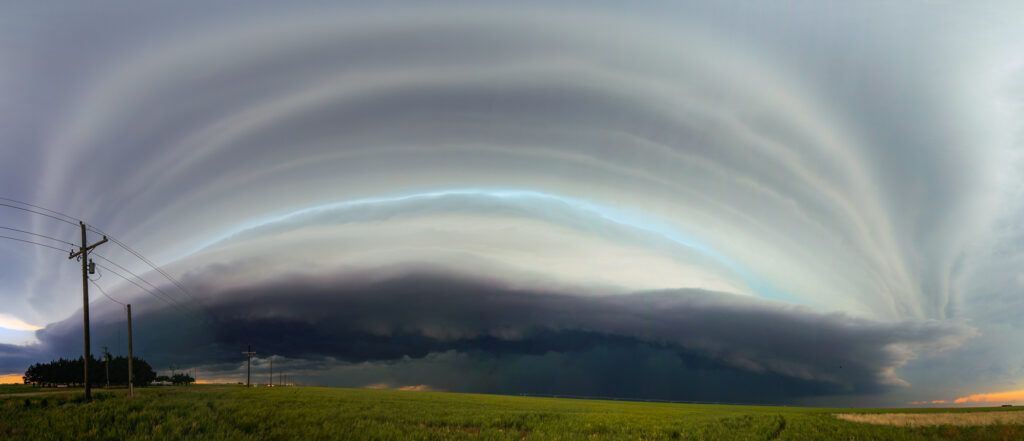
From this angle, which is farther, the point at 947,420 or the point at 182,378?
the point at 182,378

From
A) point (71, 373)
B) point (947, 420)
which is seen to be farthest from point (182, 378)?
point (947, 420)

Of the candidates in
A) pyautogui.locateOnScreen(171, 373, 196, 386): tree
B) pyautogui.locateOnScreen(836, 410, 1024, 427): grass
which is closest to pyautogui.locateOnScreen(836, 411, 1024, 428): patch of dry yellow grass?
pyautogui.locateOnScreen(836, 410, 1024, 427): grass

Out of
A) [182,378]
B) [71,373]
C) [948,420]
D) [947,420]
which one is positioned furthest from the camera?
[182,378]

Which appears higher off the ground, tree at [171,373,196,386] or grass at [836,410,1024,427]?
grass at [836,410,1024,427]

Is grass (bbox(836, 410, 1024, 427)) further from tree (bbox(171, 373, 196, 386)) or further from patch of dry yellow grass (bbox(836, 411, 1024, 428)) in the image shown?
tree (bbox(171, 373, 196, 386))

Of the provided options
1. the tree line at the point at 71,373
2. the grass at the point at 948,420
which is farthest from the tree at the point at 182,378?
the grass at the point at 948,420

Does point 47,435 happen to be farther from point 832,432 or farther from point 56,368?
point 56,368

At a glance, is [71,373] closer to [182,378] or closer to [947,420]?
[182,378]

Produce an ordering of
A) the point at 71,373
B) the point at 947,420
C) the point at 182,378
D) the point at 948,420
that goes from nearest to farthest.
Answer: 1. the point at 948,420
2. the point at 947,420
3. the point at 71,373
4. the point at 182,378

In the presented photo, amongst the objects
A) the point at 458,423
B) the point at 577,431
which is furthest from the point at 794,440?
the point at 458,423

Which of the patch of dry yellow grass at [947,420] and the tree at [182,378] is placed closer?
the patch of dry yellow grass at [947,420]

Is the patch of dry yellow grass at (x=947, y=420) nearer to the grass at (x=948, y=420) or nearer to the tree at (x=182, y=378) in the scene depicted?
the grass at (x=948, y=420)
